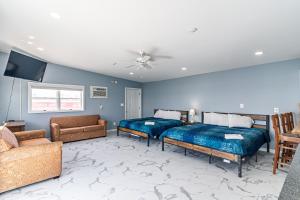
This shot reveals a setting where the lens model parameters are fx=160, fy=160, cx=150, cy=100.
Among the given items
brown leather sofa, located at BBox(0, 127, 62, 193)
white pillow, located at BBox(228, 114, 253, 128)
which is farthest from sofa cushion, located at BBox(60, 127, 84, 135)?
white pillow, located at BBox(228, 114, 253, 128)

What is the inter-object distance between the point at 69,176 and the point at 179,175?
202cm

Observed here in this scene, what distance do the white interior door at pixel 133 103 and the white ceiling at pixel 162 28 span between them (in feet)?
11.1

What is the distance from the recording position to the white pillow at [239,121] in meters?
4.38

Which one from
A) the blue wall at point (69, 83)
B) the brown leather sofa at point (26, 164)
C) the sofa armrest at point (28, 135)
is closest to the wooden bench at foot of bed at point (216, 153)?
the brown leather sofa at point (26, 164)

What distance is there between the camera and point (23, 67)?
4090 millimetres

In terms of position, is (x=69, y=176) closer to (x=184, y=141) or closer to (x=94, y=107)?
(x=184, y=141)

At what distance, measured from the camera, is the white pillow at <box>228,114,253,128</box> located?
438 centimetres

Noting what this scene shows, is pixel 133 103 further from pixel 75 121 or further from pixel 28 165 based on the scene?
pixel 28 165

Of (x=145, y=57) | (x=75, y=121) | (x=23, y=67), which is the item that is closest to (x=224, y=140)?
(x=145, y=57)

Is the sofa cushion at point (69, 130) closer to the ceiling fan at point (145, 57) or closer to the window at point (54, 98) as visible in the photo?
the window at point (54, 98)

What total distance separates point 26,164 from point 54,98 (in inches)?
141

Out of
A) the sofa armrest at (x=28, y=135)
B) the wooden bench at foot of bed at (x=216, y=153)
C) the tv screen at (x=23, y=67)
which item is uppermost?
the tv screen at (x=23, y=67)

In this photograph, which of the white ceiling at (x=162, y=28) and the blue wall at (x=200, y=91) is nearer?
the white ceiling at (x=162, y=28)

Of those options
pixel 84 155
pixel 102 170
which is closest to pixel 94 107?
pixel 84 155
